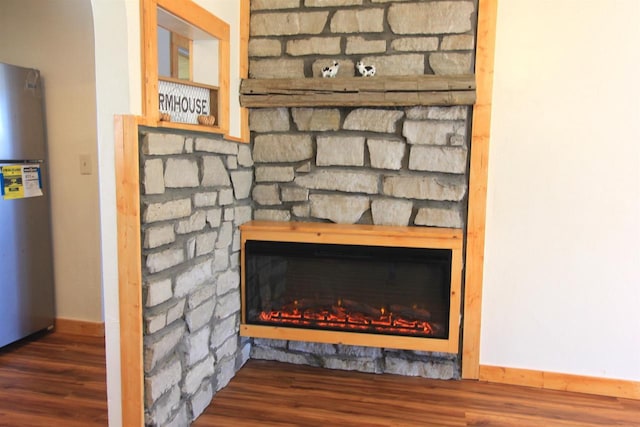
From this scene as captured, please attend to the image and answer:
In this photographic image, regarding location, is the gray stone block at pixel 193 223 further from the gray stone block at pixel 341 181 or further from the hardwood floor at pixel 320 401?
the hardwood floor at pixel 320 401

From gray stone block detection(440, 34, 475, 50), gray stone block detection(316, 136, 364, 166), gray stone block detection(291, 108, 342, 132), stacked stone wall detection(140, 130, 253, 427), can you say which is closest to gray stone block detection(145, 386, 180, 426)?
stacked stone wall detection(140, 130, 253, 427)

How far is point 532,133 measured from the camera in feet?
8.52

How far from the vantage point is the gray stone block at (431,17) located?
258 centimetres

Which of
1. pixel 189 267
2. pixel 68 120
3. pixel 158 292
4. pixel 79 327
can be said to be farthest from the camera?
pixel 79 327

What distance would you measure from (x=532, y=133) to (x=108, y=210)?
214 centimetres

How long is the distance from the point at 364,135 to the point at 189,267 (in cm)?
122

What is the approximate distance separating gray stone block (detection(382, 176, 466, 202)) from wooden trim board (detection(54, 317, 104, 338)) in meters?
2.22

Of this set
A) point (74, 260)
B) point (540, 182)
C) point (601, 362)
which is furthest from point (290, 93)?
point (601, 362)

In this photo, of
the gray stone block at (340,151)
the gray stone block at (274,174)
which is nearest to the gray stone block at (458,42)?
the gray stone block at (340,151)

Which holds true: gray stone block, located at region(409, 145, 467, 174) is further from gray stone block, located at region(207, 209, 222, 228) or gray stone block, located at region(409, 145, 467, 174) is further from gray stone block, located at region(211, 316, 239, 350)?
gray stone block, located at region(211, 316, 239, 350)

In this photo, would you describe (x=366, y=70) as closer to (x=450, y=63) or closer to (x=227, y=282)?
(x=450, y=63)

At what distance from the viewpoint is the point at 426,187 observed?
8.80 ft

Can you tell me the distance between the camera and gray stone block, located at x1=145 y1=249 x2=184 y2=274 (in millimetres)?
1921

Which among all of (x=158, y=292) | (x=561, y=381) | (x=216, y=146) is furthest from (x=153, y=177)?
(x=561, y=381)
